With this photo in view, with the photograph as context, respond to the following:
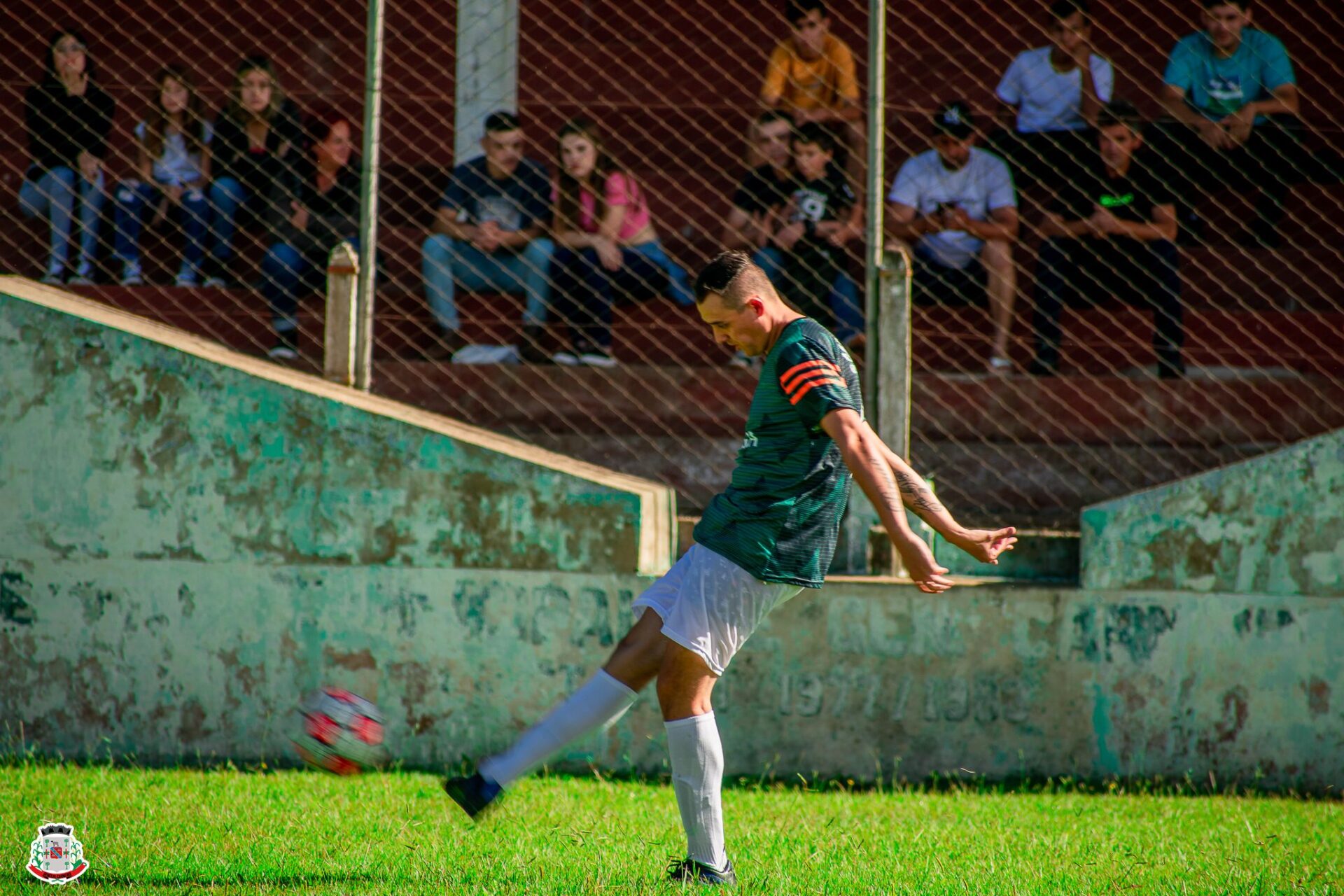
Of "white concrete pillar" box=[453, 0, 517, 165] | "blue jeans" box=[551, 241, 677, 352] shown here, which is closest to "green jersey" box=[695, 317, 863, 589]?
"blue jeans" box=[551, 241, 677, 352]

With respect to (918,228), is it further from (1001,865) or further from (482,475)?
(1001,865)

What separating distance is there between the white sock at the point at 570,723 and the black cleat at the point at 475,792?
0.05 meters

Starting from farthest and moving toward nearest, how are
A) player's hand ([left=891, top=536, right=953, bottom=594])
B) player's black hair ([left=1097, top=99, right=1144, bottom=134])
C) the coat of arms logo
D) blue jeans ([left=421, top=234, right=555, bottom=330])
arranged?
player's black hair ([left=1097, top=99, right=1144, bottom=134])
blue jeans ([left=421, top=234, right=555, bottom=330])
the coat of arms logo
player's hand ([left=891, top=536, right=953, bottom=594])

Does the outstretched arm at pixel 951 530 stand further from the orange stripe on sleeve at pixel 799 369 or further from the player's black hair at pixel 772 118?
the player's black hair at pixel 772 118

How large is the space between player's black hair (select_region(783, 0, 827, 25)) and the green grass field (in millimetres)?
4966

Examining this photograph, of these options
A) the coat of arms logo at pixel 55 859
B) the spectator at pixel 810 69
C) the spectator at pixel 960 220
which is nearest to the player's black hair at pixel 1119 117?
the spectator at pixel 960 220

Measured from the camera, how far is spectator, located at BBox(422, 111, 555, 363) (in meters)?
7.53

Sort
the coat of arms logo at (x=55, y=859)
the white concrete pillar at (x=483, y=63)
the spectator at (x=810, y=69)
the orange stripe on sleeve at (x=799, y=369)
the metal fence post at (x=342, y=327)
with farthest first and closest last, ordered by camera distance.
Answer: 1. the white concrete pillar at (x=483, y=63)
2. the spectator at (x=810, y=69)
3. the metal fence post at (x=342, y=327)
4. the orange stripe on sleeve at (x=799, y=369)
5. the coat of arms logo at (x=55, y=859)

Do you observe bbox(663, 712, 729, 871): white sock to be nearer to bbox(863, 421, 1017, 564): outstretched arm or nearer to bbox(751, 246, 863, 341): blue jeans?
bbox(863, 421, 1017, 564): outstretched arm

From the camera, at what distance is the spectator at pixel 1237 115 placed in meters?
7.95

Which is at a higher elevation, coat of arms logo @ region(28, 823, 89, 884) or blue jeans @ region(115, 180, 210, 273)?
blue jeans @ region(115, 180, 210, 273)

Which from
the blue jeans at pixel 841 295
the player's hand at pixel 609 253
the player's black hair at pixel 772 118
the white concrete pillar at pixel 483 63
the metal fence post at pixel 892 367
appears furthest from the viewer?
the white concrete pillar at pixel 483 63

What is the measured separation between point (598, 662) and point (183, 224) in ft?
13.6

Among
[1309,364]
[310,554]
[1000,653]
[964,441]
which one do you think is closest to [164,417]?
[310,554]
